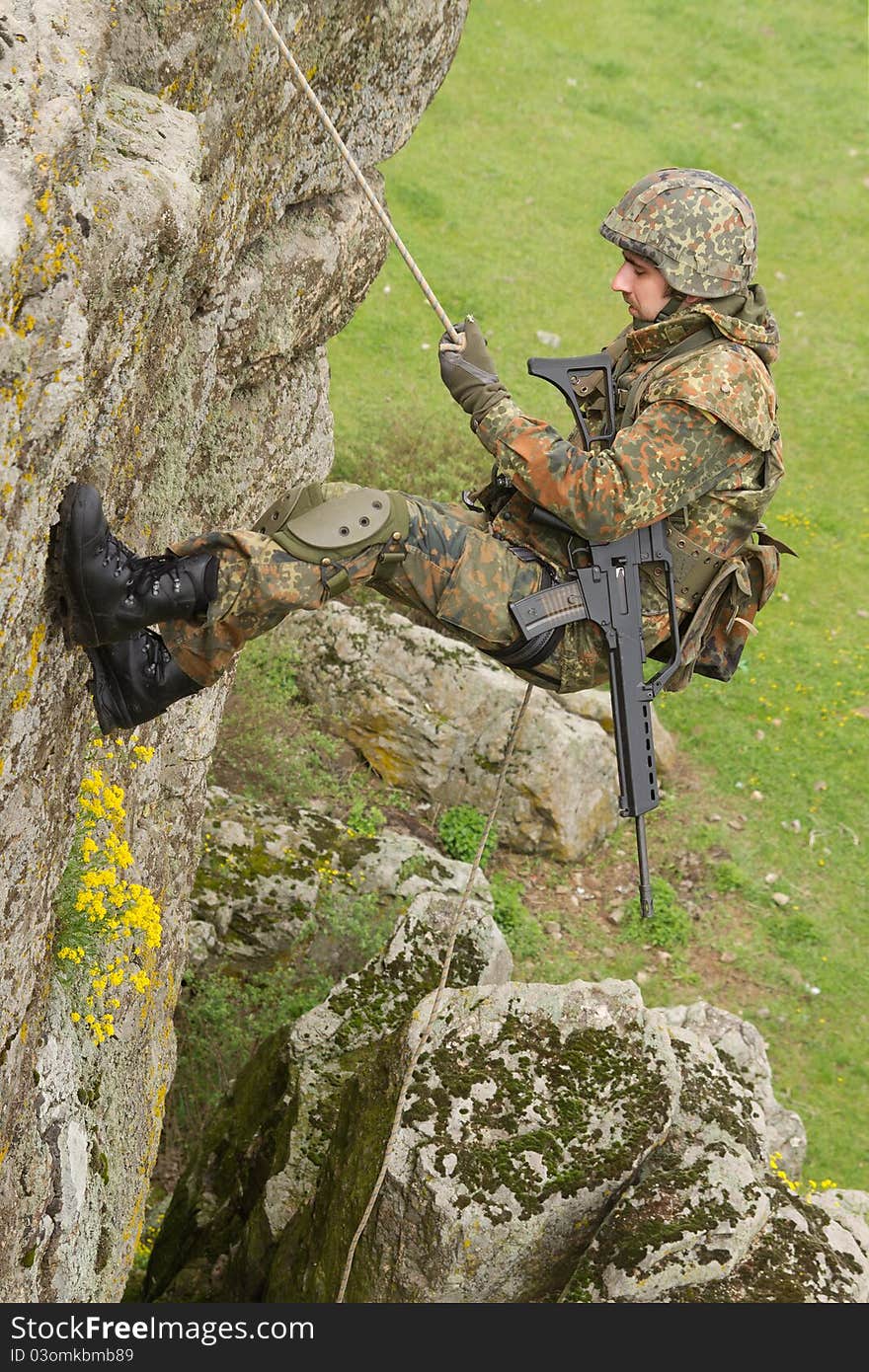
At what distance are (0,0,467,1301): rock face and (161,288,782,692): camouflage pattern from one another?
74 cm

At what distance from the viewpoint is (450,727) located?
13.8 m

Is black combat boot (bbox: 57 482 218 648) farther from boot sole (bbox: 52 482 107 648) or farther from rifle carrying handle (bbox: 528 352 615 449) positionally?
rifle carrying handle (bbox: 528 352 615 449)

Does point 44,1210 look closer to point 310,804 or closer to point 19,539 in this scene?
point 19,539

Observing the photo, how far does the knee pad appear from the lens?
233 inches

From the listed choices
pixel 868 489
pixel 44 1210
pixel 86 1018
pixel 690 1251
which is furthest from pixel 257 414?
pixel 868 489

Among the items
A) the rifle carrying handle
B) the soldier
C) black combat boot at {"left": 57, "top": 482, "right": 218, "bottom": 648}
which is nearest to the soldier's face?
the soldier

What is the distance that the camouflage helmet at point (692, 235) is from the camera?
6.42 metres

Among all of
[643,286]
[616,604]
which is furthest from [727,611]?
[643,286]

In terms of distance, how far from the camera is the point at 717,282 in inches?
255

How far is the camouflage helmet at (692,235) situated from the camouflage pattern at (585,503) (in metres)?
0.15

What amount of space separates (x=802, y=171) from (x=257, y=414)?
19043 millimetres

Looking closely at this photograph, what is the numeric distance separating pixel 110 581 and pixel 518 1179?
390 centimetres

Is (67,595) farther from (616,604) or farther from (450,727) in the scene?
(450,727)

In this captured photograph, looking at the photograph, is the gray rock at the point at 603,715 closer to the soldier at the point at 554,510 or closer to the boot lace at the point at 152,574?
the soldier at the point at 554,510
